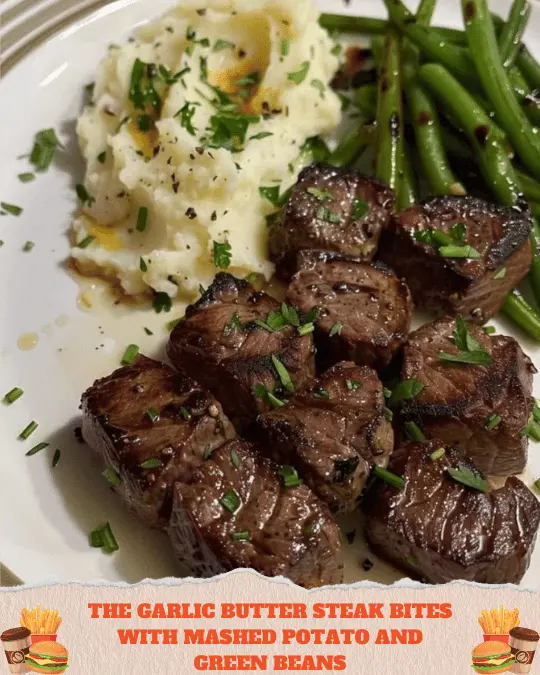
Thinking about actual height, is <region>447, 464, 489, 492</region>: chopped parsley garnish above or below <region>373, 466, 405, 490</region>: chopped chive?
below

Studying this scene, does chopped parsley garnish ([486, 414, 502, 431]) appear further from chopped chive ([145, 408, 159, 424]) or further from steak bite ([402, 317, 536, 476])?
chopped chive ([145, 408, 159, 424])

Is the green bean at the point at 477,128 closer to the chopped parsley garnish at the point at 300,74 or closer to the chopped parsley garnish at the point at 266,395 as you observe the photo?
the chopped parsley garnish at the point at 300,74

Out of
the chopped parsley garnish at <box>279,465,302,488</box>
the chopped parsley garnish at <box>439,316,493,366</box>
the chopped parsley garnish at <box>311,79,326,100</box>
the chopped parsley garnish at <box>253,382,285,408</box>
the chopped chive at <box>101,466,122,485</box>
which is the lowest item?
the chopped chive at <box>101,466,122,485</box>

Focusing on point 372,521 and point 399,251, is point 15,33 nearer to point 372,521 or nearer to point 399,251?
point 399,251

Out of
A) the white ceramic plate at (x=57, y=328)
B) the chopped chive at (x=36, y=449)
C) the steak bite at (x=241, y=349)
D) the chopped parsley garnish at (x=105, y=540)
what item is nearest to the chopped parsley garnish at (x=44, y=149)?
the white ceramic plate at (x=57, y=328)

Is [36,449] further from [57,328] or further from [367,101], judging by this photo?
[367,101]

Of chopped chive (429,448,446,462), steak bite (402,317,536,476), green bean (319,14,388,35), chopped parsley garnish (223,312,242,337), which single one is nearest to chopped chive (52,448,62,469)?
chopped parsley garnish (223,312,242,337)

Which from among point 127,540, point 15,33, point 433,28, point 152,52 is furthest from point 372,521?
point 15,33
